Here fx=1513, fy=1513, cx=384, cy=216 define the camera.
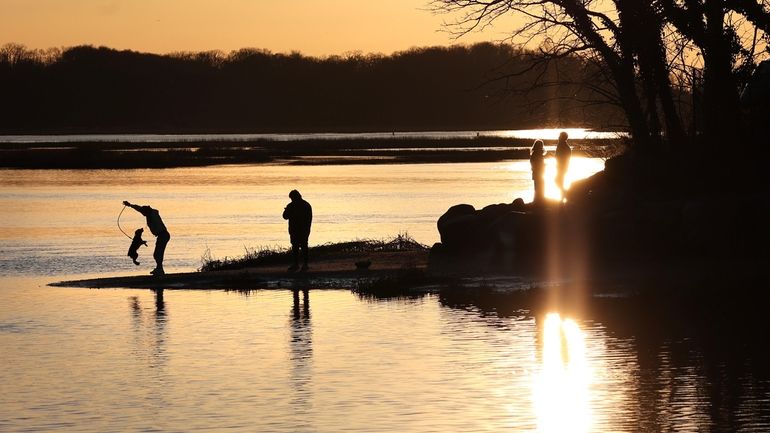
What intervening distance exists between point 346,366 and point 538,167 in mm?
13595

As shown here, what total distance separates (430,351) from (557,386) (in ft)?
9.75

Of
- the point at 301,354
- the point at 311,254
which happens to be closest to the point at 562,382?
the point at 301,354

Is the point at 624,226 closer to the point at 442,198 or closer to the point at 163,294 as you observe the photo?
the point at 163,294

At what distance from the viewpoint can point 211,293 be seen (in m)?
26.8

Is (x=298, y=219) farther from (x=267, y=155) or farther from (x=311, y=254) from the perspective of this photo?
(x=267, y=155)

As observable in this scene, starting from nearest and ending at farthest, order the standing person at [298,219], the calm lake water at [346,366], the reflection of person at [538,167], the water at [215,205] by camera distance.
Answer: the calm lake water at [346,366] < the standing person at [298,219] < the reflection of person at [538,167] < the water at [215,205]

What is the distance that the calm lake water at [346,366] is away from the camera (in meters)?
14.8

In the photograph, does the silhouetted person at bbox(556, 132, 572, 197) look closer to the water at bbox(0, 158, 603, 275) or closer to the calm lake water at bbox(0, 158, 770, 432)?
the calm lake water at bbox(0, 158, 770, 432)

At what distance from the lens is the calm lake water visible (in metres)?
14.8

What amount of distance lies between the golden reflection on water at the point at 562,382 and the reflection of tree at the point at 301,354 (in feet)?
7.78

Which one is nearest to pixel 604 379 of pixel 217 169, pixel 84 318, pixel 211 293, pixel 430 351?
pixel 430 351

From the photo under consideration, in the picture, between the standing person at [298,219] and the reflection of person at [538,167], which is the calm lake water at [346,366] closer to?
the standing person at [298,219]

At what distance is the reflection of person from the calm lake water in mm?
6100

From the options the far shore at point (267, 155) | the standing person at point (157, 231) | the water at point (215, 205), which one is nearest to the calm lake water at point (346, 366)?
the standing person at point (157, 231)
